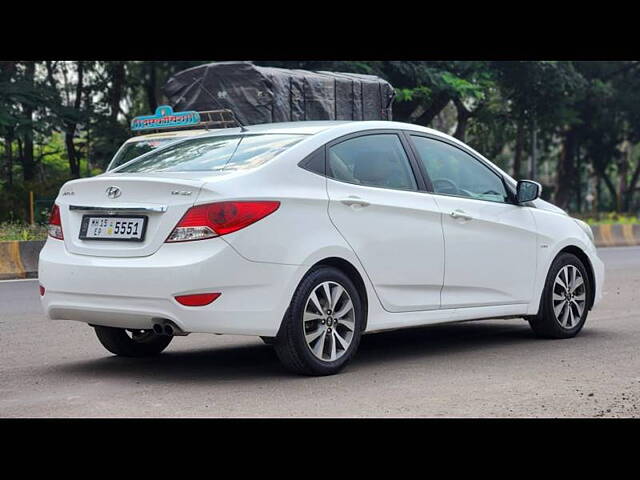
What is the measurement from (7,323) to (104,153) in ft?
65.5

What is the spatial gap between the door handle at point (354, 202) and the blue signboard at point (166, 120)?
24.9ft

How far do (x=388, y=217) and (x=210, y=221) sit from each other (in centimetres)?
145

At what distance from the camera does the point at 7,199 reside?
78.1ft

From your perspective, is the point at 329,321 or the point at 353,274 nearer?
the point at 329,321

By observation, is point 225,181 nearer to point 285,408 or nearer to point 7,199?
point 285,408

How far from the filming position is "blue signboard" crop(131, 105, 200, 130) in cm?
1464

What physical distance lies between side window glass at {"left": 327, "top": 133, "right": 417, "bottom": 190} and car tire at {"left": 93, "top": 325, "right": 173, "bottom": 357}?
1.74 meters

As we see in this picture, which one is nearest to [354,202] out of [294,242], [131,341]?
[294,242]

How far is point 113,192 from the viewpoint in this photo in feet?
22.4

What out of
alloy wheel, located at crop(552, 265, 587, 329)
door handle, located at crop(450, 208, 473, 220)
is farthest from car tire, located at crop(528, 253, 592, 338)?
door handle, located at crop(450, 208, 473, 220)

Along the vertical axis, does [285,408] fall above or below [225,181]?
below

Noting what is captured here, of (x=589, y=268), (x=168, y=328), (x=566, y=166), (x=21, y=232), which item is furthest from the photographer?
(x=566, y=166)

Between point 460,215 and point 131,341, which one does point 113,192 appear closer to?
point 131,341

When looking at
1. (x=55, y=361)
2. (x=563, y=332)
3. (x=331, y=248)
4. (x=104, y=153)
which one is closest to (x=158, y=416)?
(x=331, y=248)
